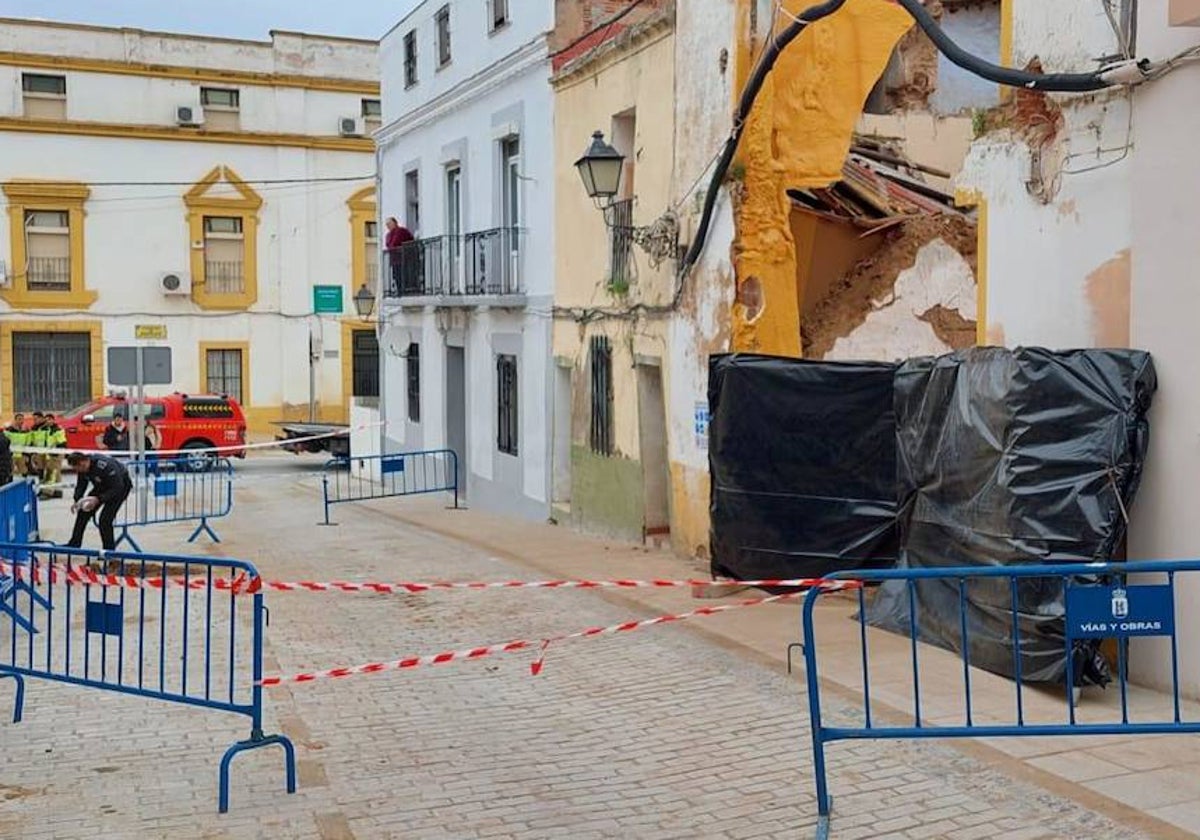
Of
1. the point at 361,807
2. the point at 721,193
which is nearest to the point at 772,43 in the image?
the point at 721,193

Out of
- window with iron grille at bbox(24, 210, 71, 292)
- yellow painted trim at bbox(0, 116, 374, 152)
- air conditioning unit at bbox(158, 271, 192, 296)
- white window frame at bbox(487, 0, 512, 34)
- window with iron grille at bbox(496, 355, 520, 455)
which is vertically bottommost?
window with iron grille at bbox(496, 355, 520, 455)

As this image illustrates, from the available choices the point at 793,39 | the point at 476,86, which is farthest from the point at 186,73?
the point at 793,39

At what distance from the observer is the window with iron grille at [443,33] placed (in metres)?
21.4

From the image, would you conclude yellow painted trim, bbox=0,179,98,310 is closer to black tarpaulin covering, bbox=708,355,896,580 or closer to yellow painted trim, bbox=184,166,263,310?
yellow painted trim, bbox=184,166,263,310

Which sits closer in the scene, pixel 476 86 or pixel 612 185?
pixel 612 185

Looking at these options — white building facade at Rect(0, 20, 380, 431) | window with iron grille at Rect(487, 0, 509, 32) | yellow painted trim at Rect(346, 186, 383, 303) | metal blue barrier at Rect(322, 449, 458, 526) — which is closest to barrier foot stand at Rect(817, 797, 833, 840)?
metal blue barrier at Rect(322, 449, 458, 526)

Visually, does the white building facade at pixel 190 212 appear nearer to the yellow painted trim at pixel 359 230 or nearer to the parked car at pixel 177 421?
the yellow painted trim at pixel 359 230

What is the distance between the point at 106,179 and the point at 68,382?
5483 mm

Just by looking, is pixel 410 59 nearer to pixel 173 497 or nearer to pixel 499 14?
pixel 499 14

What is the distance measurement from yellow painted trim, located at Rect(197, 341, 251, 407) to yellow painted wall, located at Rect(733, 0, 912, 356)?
2705 centimetres

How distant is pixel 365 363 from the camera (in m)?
38.6

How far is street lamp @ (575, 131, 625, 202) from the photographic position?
13.5m

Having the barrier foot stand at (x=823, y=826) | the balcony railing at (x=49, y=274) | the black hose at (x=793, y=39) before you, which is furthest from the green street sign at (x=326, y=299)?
the barrier foot stand at (x=823, y=826)

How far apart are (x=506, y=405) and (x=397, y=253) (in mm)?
4861
